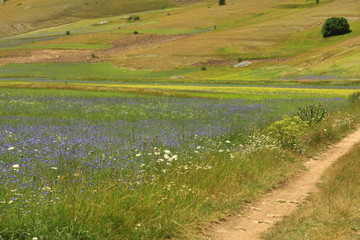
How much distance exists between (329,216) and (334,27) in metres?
102

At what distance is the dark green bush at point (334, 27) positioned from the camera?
347ft

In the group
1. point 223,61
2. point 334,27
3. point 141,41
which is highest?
point 141,41

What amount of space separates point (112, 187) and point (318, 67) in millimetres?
64749

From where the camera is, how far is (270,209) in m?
12.0

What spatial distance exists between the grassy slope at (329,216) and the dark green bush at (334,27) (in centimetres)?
9775

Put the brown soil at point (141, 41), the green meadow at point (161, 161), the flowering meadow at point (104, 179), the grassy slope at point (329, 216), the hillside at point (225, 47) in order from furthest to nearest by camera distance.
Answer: the brown soil at point (141, 41)
the hillside at point (225, 47)
the grassy slope at point (329, 216)
the green meadow at point (161, 161)
the flowering meadow at point (104, 179)

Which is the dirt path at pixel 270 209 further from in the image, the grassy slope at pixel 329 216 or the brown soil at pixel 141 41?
the brown soil at pixel 141 41

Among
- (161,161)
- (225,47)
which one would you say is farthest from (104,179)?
(225,47)

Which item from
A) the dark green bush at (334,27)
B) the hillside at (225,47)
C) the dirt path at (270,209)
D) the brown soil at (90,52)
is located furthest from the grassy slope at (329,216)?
the dark green bush at (334,27)

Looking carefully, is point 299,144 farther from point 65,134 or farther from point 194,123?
point 65,134

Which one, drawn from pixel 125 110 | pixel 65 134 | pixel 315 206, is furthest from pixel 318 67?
pixel 315 206

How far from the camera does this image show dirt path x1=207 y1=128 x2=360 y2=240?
9.96 m

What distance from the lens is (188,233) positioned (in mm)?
9328

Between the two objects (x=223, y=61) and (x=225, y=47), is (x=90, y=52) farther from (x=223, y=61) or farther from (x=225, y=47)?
(x=223, y=61)
